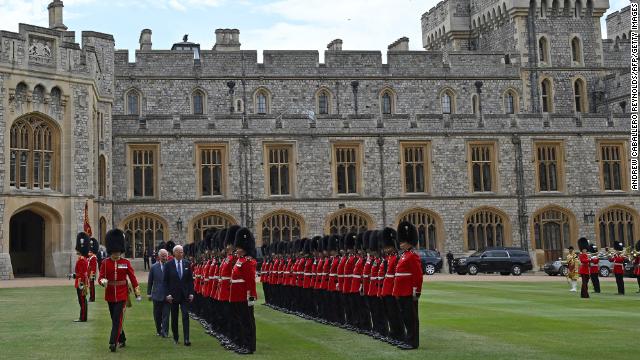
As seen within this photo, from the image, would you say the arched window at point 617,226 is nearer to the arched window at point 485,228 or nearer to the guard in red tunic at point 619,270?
the arched window at point 485,228

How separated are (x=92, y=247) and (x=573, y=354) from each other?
11.3 meters

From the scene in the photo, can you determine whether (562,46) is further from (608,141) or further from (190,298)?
(190,298)

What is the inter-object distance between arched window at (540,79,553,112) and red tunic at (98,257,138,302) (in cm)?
3644

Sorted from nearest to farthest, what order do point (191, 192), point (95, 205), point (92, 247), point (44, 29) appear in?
point (92, 247) → point (44, 29) → point (95, 205) → point (191, 192)

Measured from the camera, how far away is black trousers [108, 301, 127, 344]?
1216cm

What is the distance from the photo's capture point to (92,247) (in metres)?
19.0

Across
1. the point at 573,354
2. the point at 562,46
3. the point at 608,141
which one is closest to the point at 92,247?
the point at 573,354

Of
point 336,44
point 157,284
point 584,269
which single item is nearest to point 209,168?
point 336,44

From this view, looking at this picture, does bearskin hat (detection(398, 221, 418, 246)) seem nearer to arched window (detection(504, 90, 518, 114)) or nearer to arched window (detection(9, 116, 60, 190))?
arched window (detection(9, 116, 60, 190))

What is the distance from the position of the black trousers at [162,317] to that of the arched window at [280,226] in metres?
24.2

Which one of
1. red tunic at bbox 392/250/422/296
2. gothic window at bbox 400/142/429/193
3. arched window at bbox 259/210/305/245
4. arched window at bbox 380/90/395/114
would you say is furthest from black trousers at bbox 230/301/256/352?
arched window at bbox 380/90/395/114

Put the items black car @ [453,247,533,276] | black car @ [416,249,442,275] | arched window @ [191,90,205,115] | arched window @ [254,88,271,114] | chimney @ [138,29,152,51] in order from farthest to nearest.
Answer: chimney @ [138,29,152,51] → arched window @ [254,88,271,114] → arched window @ [191,90,205,115] → black car @ [416,249,442,275] → black car @ [453,247,533,276]

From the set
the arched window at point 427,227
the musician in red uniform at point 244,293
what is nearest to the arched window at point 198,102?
the arched window at point 427,227

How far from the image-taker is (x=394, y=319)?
517 inches
